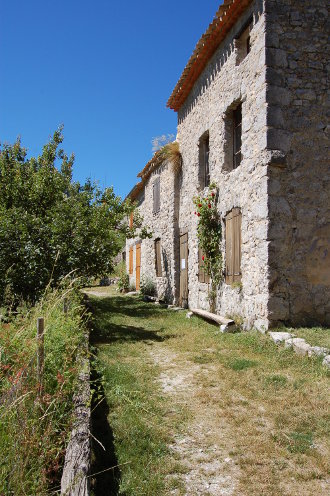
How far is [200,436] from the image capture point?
10.3 ft

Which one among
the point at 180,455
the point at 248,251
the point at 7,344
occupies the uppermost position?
the point at 248,251

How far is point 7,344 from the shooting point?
3.19 meters

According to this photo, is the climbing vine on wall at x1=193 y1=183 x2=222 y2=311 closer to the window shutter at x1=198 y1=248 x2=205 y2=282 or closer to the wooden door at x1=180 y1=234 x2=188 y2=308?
the window shutter at x1=198 y1=248 x2=205 y2=282

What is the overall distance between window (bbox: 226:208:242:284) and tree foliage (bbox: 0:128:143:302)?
7.67 feet

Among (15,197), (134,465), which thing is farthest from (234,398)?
(15,197)

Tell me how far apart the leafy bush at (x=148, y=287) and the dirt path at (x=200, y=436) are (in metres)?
8.24

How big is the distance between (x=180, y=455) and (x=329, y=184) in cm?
515

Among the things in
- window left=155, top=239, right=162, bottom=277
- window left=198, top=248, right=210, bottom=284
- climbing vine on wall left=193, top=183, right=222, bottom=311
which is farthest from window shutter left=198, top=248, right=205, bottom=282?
window left=155, top=239, right=162, bottom=277

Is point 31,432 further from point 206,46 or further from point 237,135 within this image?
point 206,46

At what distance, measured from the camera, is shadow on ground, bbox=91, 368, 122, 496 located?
2.42m

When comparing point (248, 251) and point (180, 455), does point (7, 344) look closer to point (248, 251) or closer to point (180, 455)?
point (180, 455)

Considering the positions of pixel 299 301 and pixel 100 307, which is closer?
pixel 299 301

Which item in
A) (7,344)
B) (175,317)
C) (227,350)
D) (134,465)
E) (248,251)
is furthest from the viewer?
(175,317)

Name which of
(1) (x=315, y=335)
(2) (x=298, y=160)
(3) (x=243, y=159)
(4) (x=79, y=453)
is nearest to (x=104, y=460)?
(4) (x=79, y=453)
